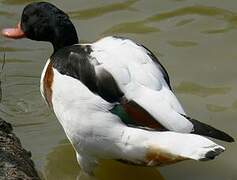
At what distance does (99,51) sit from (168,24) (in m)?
2.09

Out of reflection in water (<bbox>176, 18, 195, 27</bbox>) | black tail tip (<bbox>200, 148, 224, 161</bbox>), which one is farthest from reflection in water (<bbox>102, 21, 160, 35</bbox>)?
black tail tip (<bbox>200, 148, 224, 161</bbox>)

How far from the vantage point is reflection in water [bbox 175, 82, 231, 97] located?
5.97 meters

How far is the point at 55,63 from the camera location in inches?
195

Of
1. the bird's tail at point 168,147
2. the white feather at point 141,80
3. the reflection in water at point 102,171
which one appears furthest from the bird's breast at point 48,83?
the bird's tail at point 168,147

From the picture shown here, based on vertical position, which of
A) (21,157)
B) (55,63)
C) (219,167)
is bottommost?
(219,167)

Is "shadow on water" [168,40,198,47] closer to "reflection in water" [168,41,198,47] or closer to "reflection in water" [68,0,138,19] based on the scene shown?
"reflection in water" [168,41,198,47]

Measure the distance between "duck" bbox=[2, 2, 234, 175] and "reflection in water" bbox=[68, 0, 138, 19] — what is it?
2034 mm

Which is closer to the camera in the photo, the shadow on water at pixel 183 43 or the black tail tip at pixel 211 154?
the black tail tip at pixel 211 154

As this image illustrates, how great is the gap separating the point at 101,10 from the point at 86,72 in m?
2.57

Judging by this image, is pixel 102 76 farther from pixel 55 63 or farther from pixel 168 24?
pixel 168 24

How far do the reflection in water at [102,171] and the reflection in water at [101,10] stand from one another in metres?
2.02

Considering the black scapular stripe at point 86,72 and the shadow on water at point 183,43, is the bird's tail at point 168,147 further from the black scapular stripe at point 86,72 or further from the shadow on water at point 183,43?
the shadow on water at point 183,43

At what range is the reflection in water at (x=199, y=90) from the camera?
5969mm

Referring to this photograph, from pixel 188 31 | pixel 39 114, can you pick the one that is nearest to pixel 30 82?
pixel 39 114
